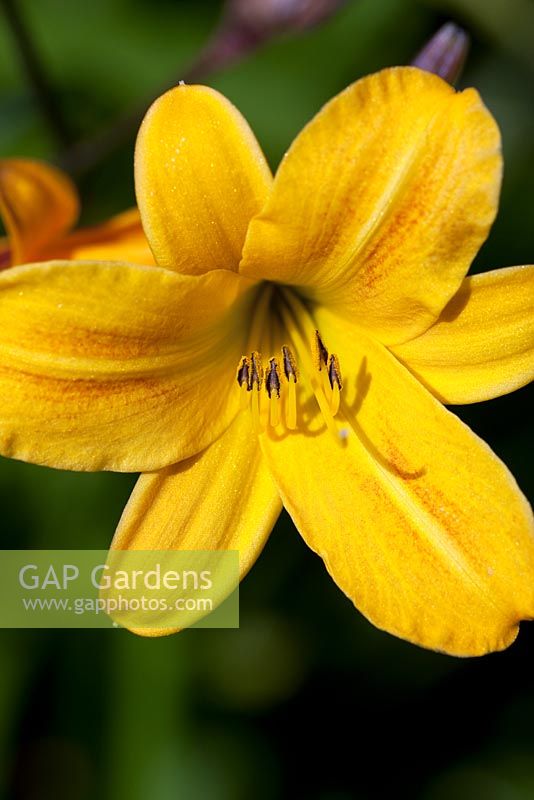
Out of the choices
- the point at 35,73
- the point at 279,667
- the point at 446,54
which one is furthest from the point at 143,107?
the point at 279,667

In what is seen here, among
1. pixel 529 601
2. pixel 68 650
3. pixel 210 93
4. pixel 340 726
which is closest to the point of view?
pixel 210 93

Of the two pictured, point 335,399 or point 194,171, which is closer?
point 194,171

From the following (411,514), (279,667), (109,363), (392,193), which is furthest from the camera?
(279,667)

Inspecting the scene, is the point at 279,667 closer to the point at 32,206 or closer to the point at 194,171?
the point at 32,206

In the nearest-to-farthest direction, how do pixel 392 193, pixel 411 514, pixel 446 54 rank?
pixel 392 193 < pixel 411 514 < pixel 446 54

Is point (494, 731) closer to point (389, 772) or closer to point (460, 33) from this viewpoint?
point (389, 772)

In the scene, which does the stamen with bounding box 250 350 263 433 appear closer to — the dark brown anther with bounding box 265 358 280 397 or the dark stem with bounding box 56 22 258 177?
the dark brown anther with bounding box 265 358 280 397

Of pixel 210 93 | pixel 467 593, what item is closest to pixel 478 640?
pixel 467 593

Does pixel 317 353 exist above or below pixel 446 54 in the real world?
below
